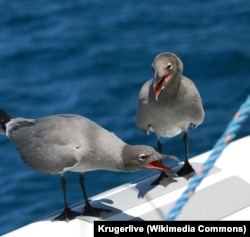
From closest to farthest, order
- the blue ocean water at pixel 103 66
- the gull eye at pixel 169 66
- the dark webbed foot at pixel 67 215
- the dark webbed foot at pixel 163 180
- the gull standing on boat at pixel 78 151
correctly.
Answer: the gull standing on boat at pixel 78 151, the gull eye at pixel 169 66, the dark webbed foot at pixel 67 215, the dark webbed foot at pixel 163 180, the blue ocean water at pixel 103 66

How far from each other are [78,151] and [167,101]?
1.99 feet

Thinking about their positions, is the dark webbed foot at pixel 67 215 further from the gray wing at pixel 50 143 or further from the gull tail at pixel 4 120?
the gull tail at pixel 4 120

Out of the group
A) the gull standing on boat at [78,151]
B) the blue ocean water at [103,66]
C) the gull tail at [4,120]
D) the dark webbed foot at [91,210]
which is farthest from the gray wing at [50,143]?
the blue ocean water at [103,66]

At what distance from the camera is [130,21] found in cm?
938

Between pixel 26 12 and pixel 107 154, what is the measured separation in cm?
584

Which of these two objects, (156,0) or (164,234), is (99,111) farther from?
(164,234)

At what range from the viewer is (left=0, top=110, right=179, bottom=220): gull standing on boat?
421 centimetres

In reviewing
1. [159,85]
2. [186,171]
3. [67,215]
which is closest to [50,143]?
[67,215]

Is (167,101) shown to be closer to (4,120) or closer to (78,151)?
(78,151)

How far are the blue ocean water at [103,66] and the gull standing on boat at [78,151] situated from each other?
2125mm

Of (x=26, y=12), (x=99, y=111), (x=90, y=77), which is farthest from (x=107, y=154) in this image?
(x=26, y=12)

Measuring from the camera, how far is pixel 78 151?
4.25 metres

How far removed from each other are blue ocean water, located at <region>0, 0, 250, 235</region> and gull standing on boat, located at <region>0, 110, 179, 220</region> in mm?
2125

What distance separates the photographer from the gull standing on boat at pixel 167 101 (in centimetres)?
434
